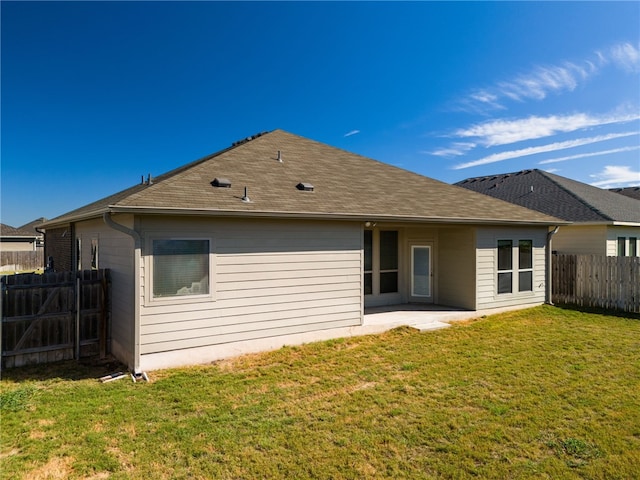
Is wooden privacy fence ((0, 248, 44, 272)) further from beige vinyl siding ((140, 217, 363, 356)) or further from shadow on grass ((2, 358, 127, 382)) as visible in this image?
beige vinyl siding ((140, 217, 363, 356))

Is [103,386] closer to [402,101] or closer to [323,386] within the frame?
[323,386]

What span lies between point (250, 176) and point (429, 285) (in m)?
6.52

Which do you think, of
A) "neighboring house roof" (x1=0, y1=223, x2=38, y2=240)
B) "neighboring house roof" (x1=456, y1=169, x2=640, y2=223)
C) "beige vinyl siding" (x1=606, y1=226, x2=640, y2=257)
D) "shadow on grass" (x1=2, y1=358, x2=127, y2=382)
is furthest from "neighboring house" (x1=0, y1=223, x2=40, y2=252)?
"beige vinyl siding" (x1=606, y1=226, x2=640, y2=257)

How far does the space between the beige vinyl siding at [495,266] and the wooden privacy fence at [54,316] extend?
9.36m

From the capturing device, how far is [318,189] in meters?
8.73

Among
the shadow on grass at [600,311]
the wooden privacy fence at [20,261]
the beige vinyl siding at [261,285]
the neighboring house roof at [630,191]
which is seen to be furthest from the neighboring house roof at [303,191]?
the wooden privacy fence at [20,261]

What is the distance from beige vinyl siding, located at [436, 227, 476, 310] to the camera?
1020 cm

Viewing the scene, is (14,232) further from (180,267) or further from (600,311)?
(600,311)

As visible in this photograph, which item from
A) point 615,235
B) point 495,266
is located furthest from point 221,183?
point 615,235

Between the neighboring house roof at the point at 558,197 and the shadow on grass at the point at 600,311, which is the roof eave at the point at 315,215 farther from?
the neighboring house roof at the point at 558,197

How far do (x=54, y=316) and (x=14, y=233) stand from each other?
114ft

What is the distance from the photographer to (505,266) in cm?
1070

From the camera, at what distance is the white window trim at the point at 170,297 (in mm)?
6035

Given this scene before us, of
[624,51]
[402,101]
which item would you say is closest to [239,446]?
[624,51]
